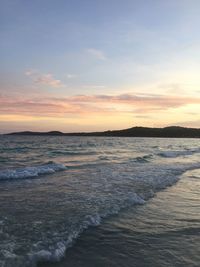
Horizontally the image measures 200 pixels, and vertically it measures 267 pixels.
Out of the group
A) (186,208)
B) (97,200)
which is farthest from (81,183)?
(186,208)

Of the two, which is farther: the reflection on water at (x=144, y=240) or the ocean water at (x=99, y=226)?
the ocean water at (x=99, y=226)

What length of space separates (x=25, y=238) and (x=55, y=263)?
1311 mm

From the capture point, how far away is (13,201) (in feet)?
Answer: 33.1

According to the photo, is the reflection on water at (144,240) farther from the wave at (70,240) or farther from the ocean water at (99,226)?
the wave at (70,240)

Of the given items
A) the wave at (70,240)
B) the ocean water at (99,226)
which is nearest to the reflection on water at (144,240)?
the ocean water at (99,226)

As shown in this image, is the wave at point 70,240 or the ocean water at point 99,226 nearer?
the wave at point 70,240

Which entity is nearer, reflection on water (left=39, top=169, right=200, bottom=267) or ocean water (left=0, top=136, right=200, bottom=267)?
reflection on water (left=39, top=169, right=200, bottom=267)

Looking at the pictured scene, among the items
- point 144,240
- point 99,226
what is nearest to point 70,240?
point 99,226

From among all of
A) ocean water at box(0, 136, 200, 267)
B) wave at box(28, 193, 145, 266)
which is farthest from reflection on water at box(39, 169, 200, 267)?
wave at box(28, 193, 145, 266)

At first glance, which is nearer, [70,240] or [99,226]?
[70,240]

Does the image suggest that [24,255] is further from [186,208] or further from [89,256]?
[186,208]

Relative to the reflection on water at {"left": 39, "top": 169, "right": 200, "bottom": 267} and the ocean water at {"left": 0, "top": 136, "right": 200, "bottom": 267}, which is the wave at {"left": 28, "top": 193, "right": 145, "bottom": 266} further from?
the reflection on water at {"left": 39, "top": 169, "right": 200, "bottom": 267}

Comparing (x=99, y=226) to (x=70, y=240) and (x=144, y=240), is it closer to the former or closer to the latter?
(x=70, y=240)

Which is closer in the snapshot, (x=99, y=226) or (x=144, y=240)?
(x=144, y=240)
